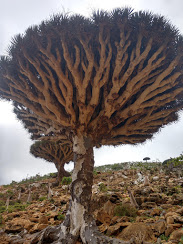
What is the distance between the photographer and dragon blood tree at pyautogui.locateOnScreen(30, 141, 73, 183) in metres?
14.9

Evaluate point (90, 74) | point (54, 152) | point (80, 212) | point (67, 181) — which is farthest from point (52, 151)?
point (90, 74)

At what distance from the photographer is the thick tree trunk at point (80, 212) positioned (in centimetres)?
344

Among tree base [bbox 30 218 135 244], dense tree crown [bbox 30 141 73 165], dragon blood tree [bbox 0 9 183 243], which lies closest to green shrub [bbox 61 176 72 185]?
dense tree crown [bbox 30 141 73 165]

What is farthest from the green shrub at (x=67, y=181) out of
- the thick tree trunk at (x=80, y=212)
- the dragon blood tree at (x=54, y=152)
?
the thick tree trunk at (x=80, y=212)

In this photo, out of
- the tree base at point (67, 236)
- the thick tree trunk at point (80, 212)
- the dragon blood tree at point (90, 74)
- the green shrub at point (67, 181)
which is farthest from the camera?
the green shrub at point (67, 181)

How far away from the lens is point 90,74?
14.4 ft

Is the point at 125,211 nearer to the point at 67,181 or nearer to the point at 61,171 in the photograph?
the point at 67,181

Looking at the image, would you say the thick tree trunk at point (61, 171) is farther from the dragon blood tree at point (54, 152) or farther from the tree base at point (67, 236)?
the tree base at point (67, 236)

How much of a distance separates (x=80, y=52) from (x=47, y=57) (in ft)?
2.88

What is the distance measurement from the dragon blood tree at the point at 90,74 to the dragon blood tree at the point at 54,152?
9829 millimetres

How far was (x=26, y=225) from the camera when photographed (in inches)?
180

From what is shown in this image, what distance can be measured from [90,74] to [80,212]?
3162mm

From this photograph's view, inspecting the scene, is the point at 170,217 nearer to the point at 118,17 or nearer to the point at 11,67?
the point at 118,17

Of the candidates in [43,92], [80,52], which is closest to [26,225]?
[43,92]
